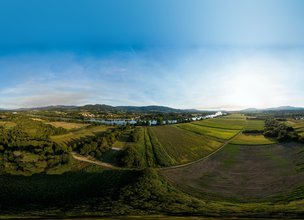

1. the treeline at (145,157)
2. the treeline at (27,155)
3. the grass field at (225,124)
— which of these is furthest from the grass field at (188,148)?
the grass field at (225,124)

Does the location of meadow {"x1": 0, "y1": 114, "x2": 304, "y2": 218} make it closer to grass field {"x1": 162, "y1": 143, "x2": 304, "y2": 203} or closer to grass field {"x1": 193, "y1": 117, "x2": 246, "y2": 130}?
grass field {"x1": 162, "y1": 143, "x2": 304, "y2": 203}

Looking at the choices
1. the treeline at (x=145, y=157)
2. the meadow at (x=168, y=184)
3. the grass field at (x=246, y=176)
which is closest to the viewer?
A: the meadow at (x=168, y=184)

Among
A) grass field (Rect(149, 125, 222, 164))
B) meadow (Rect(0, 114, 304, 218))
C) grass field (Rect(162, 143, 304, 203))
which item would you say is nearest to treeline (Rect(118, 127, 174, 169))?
meadow (Rect(0, 114, 304, 218))

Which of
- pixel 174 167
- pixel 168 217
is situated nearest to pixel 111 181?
pixel 174 167

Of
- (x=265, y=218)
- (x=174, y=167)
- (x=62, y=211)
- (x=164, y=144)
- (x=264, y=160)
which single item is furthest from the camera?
(x=164, y=144)

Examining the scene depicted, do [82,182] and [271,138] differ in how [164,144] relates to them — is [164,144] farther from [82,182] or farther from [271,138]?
[271,138]

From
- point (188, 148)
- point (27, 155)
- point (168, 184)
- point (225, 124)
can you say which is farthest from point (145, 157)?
point (225, 124)

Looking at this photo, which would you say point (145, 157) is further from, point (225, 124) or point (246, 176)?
point (225, 124)

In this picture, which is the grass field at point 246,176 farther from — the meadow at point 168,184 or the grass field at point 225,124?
the grass field at point 225,124
